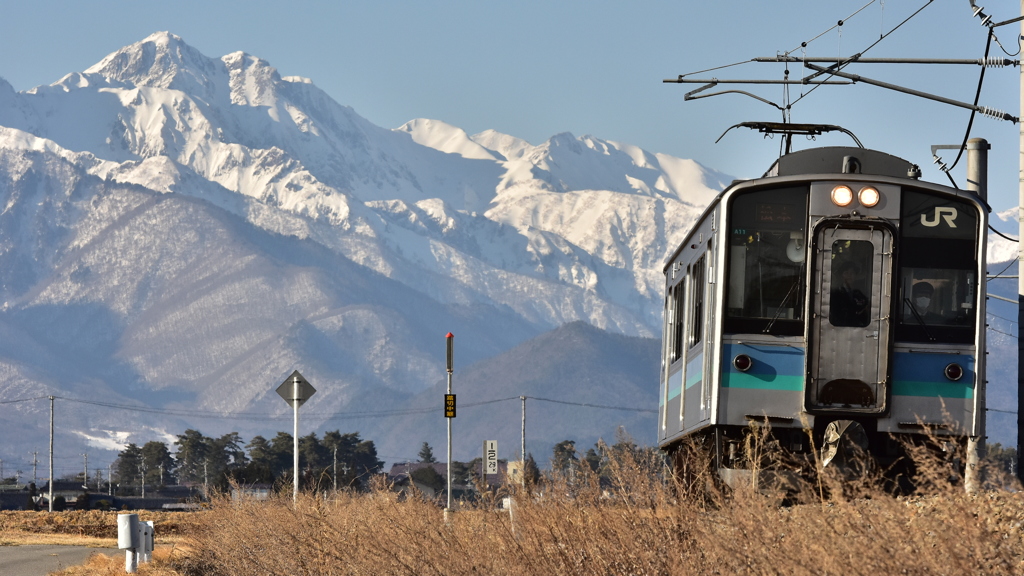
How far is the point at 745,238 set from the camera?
532 inches

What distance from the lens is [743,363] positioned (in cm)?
1322

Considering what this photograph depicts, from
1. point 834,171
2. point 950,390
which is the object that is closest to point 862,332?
point 950,390

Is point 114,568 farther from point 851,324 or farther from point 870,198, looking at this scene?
point 870,198

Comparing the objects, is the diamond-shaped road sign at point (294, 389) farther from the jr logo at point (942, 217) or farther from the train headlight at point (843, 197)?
the jr logo at point (942, 217)

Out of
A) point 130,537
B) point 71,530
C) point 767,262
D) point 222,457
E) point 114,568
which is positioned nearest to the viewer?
point 767,262

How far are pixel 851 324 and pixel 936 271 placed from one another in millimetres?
978

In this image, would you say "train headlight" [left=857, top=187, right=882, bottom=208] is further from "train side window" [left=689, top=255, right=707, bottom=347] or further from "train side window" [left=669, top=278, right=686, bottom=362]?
"train side window" [left=669, top=278, right=686, bottom=362]

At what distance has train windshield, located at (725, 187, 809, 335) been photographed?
13336mm

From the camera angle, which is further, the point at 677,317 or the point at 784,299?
the point at 677,317

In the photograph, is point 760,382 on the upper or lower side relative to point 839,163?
lower

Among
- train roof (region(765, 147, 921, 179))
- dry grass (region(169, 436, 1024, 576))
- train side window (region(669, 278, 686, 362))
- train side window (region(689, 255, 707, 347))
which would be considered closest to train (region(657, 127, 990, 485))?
train side window (region(689, 255, 707, 347))

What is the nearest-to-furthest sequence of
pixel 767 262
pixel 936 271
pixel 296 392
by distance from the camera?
pixel 936 271 → pixel 767 262 → pixel 296 392

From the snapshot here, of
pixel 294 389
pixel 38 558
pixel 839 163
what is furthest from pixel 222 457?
pixel 839 163

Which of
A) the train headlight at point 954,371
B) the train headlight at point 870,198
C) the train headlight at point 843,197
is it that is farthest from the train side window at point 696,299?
the train headlight at point 954,371
